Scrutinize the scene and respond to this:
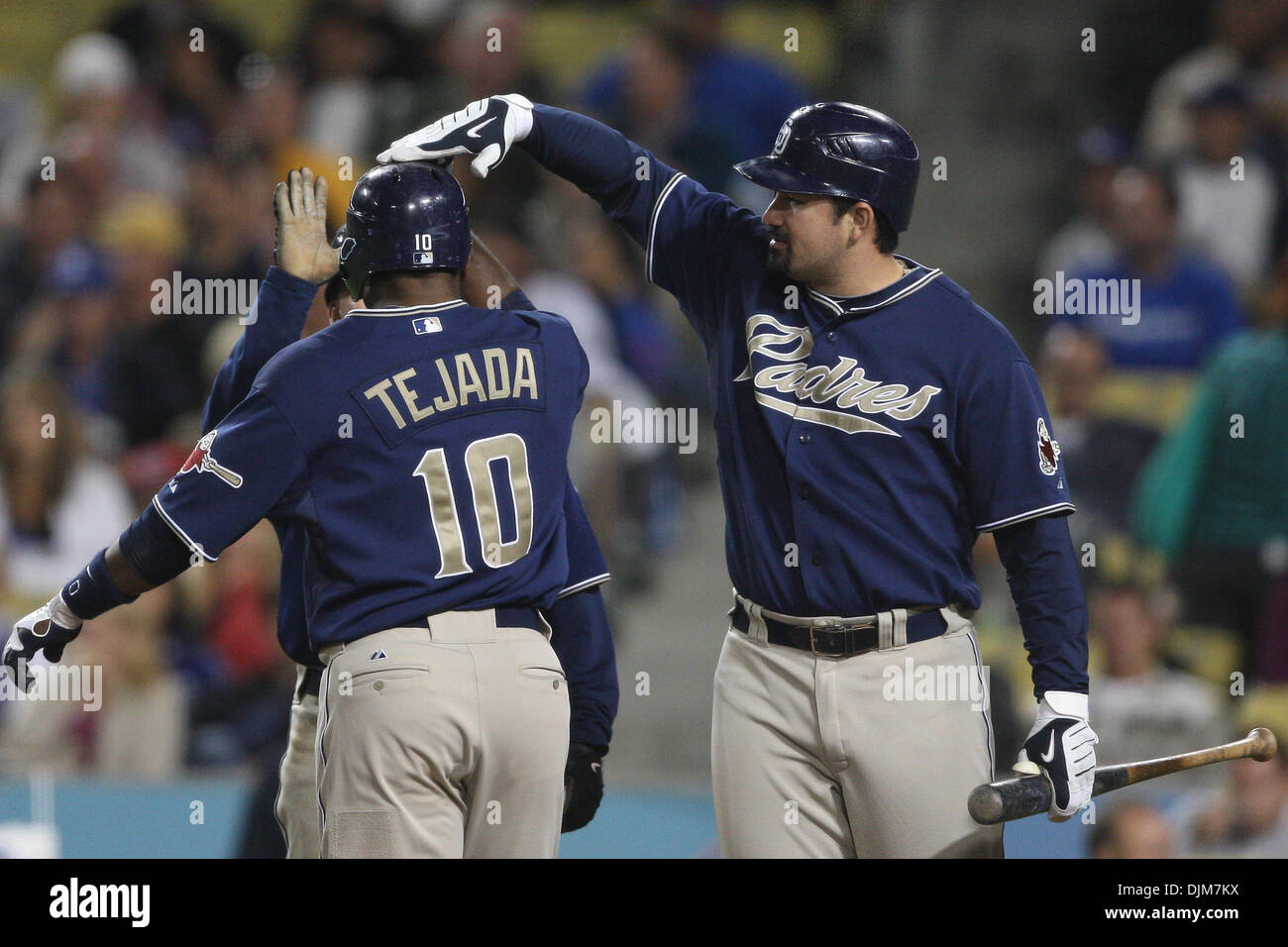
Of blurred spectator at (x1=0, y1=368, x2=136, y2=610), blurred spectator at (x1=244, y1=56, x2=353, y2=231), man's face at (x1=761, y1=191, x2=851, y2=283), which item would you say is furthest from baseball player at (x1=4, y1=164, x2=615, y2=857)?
blurred spectator at (x1=244, y1=56, x2=353, y2=231)

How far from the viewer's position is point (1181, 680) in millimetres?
5402

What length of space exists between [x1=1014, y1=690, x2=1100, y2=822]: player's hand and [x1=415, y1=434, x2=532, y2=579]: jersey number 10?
977mm

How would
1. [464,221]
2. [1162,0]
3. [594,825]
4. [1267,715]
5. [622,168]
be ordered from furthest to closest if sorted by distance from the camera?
[1162,0] → [1267,715] → [594,825] → [622,168] → [464,221]

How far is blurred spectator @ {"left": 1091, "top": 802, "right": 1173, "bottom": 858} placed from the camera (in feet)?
15.2

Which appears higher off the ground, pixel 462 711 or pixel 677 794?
pixel 462 711

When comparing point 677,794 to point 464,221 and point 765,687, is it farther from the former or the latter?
point 464,221

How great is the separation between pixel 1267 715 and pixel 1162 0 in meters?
3.76

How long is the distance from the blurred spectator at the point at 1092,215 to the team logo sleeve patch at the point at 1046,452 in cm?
360

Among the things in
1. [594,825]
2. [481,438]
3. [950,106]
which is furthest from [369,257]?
[950,106]

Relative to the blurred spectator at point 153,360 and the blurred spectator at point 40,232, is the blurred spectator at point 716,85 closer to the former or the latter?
the blurred spectator at point 153,360

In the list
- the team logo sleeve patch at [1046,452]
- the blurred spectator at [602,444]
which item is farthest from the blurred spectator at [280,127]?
the team logo sleeve patch at [1046,452]

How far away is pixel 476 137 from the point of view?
3250 millimetres

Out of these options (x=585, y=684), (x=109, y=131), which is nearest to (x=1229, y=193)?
(x=585, y=684)

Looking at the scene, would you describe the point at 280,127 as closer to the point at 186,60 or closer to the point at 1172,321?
the point at 186,60
